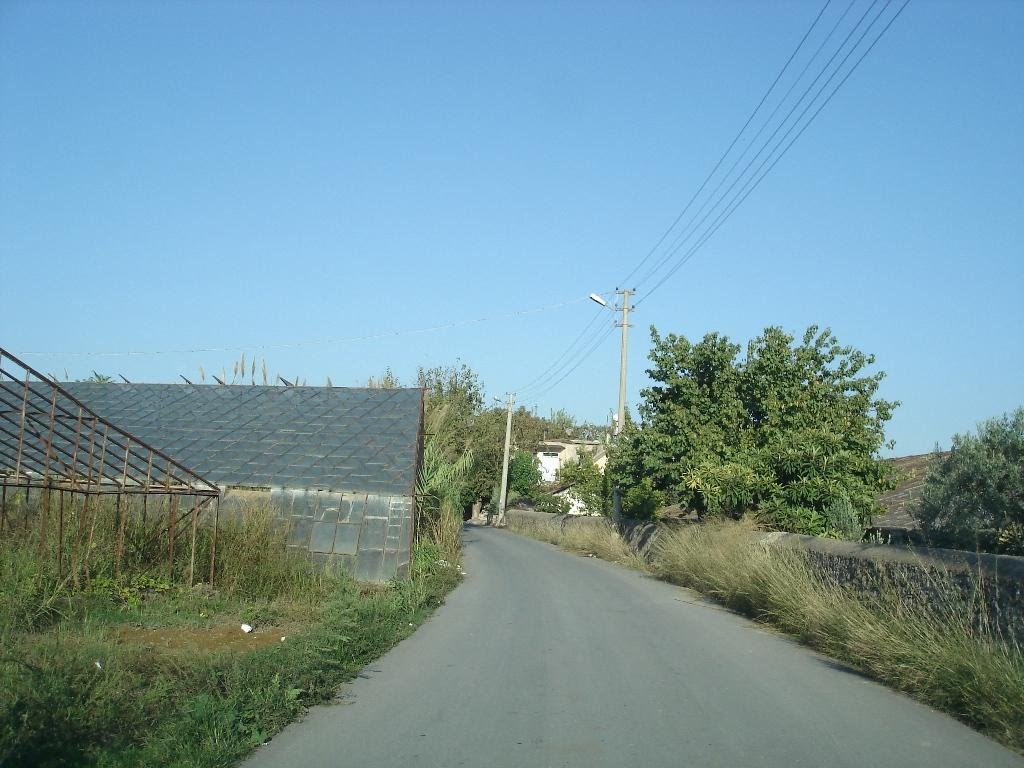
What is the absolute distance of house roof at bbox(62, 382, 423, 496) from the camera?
753 inches

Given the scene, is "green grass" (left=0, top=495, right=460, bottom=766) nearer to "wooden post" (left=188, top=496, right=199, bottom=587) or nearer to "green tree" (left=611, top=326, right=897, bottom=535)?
"wooden post" (left=188, top=496, right=199, bottom=587)

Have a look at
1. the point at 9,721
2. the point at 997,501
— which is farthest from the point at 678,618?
the point at 9,721

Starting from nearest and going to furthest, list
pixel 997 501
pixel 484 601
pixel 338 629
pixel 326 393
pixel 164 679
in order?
pixel 164 679 < pixel 338 629 < pixel 997 501 < pixel 484 601 < pixel 326 393

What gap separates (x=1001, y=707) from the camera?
24.4 ft

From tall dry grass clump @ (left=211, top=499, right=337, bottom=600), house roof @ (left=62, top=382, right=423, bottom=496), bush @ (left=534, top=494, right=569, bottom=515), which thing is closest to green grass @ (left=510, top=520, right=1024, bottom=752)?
house roof @ (left=62, top=382, right=423, bottom=496)

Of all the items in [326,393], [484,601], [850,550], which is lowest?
[484,601]

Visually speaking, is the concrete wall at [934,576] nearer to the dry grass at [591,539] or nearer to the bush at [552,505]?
the dry grass at [591,539]

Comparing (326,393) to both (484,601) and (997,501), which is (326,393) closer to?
(484,601)

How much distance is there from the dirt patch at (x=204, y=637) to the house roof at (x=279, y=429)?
21.7 feet

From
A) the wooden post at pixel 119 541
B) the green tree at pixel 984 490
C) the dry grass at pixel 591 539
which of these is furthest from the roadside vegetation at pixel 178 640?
the dry grass at pixel 591 539

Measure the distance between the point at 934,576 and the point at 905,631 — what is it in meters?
0.95

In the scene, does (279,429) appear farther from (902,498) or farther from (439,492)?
(902,498)

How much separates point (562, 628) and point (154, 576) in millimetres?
7190

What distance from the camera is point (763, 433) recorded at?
23.6 metres
